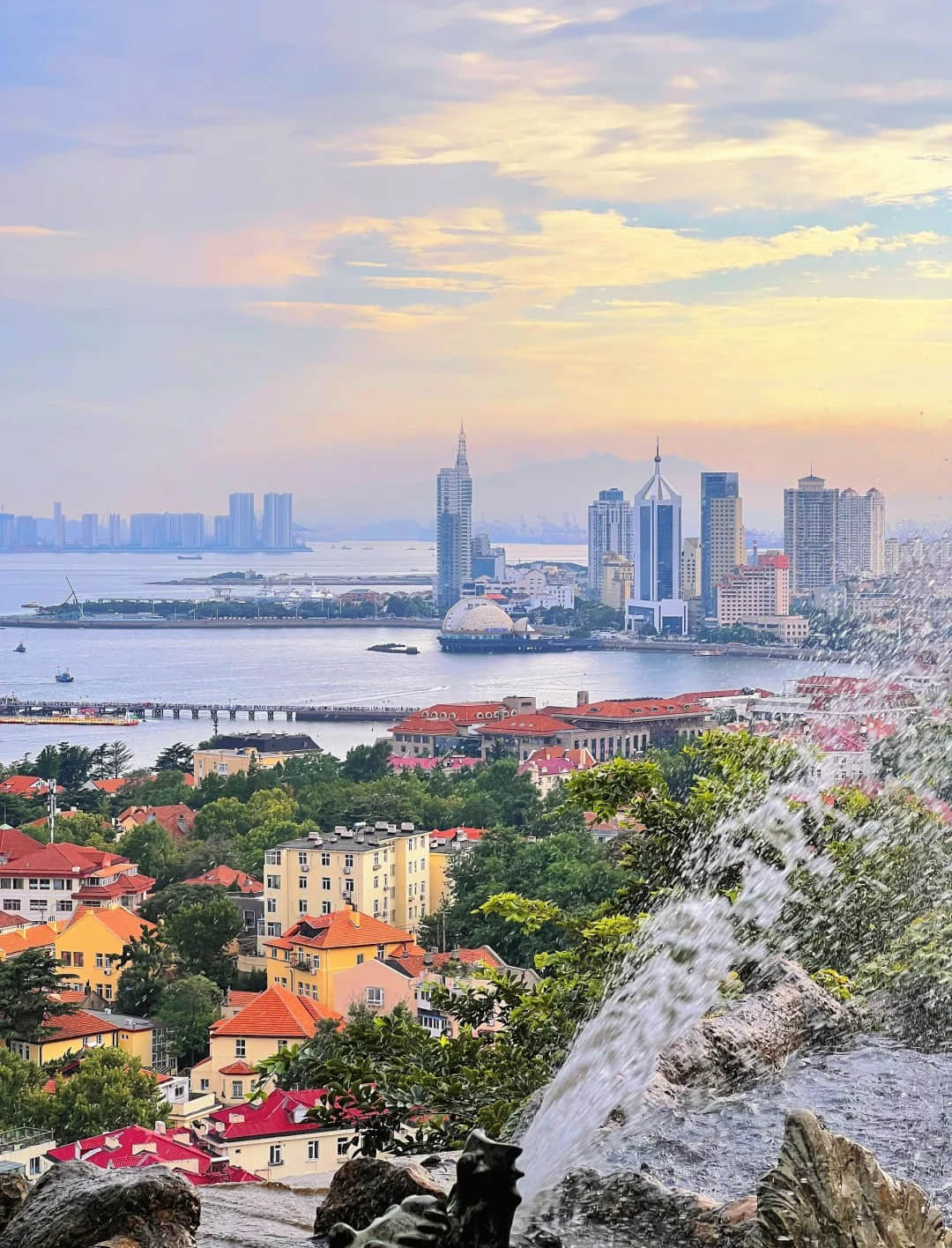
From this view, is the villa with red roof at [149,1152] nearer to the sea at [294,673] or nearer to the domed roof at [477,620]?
the sea at [294,673]

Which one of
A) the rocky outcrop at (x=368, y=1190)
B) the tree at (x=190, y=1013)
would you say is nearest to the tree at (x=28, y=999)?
the tree at (x=190, y=1013)

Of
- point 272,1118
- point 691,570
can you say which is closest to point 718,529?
point 691,570

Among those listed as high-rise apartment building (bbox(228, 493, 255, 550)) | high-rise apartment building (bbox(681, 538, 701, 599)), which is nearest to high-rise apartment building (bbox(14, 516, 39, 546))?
high-rise apartment building (bbox(228, 493, 255, 550))

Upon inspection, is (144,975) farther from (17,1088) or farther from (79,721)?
(79,721)

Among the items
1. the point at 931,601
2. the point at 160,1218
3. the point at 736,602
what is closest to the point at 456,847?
the point at 931,601

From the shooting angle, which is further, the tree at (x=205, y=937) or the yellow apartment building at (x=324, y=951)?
the tree at (x=205, y=937)

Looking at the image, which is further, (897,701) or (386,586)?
(386,586)

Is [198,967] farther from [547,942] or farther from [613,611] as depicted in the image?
[613,611]

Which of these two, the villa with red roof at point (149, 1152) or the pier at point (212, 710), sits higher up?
the villa with red roof at point (149, 1152)
